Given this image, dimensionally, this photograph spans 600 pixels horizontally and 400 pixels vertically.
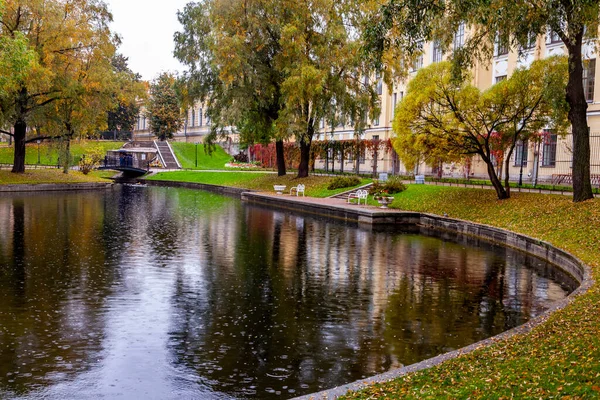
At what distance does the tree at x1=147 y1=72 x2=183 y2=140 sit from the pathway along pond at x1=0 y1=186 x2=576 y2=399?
65610 mm

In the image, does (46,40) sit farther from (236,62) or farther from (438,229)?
(438,229)

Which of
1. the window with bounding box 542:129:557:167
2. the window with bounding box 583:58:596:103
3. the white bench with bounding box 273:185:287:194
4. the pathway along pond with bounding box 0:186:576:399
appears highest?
the window with bounding box 583:58:596:103

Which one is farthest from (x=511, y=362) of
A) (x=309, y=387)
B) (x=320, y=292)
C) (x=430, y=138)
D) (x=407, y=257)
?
(x=430, y=138)

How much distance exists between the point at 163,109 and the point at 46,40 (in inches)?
1757

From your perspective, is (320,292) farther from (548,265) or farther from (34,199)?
(34,199)

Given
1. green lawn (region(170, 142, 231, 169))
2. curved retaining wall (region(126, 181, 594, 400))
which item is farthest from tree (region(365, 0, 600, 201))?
green lawn (region(170, 142, 231, 169))

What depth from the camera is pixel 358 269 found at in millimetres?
15570

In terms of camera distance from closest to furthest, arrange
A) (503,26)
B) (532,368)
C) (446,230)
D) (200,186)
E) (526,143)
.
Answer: (532,368) < (503,26) < (446,230) < (526,143) < (200,186)

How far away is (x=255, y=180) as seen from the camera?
47594 mm

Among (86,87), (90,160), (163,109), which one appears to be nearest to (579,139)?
(86,87)

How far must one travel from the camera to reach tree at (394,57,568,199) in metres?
24.4

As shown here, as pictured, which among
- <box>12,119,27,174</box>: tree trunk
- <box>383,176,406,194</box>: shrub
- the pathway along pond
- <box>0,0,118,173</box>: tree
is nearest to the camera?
the pathway along pond

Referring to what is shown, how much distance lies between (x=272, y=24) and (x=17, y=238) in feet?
81.0

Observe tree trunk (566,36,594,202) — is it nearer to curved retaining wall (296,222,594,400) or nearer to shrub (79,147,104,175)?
curved retaining wall (296,222,594,400)
